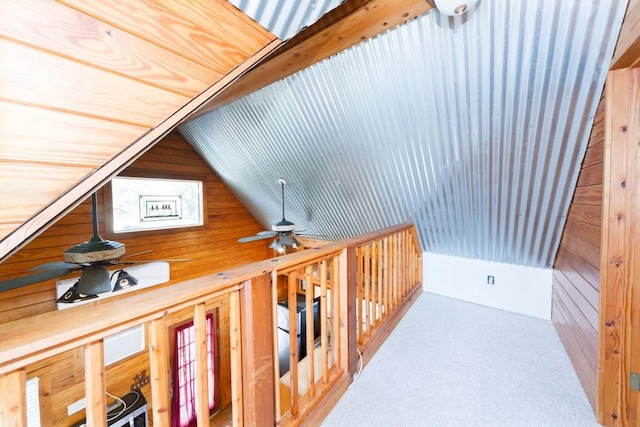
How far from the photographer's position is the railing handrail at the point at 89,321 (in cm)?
53

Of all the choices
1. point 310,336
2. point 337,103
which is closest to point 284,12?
point 337,103

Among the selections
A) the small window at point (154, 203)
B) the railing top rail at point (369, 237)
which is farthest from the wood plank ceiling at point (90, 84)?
the small window at point (154, 203)

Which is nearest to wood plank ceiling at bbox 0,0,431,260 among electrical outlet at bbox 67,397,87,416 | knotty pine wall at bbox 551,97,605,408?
knotty pine wall at bbox 551,97,605,408


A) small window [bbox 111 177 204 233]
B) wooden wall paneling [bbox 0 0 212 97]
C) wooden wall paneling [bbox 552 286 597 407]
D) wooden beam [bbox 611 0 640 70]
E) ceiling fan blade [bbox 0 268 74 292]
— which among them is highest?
wooden beam [bbox 611 0 640 70]

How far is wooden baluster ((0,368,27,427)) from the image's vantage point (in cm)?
53

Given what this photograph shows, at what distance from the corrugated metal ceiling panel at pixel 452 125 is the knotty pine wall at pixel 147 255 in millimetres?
921

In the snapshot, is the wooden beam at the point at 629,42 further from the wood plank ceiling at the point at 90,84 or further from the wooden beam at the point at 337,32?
the wood plank ceiling at the point at 90,84

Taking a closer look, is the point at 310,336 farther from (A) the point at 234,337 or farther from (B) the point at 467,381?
(B) the point at 467,381

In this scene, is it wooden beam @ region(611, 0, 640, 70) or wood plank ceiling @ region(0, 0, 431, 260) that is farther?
wooden beam @ region(611, 0, 640, 70)

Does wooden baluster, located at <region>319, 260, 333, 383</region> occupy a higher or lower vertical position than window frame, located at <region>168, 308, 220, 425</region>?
higher

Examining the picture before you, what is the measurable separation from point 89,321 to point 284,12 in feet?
4.07

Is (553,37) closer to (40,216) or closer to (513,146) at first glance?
(513,146)

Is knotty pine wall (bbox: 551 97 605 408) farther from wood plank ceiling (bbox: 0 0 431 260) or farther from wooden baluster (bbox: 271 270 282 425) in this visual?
wood plank ceiling (bbox: 0 0 431 260)

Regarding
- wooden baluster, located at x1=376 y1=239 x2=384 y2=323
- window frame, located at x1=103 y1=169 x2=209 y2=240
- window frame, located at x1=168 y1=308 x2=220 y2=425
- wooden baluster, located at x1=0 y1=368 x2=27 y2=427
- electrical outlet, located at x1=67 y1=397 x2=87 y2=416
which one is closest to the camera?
wooden baluster, located at x1=0 y1=368 x2=27 y2=427
